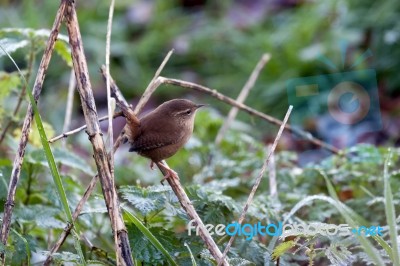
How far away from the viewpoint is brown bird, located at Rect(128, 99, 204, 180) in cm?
269

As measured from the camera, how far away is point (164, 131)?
2.76 m

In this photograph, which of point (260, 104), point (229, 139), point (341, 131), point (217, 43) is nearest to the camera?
point (229, 139)

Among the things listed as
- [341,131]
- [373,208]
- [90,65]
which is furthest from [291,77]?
[373,208]

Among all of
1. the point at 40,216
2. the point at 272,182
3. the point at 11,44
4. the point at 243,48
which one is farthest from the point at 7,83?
the point at 243,48

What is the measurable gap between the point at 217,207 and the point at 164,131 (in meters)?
0.49

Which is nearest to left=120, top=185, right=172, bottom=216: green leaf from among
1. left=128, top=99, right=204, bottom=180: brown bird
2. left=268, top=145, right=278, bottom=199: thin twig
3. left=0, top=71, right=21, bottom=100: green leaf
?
left=128, top=99, right=204, bottom=180: brown bird

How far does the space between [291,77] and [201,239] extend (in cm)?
337

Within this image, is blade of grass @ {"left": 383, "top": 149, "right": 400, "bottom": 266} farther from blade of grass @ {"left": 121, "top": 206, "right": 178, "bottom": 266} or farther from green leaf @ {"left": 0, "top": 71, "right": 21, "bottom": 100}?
green leaf @ {"left": 0, "top": 71, "right": 21, "bottom": 100}

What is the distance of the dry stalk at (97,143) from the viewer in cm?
208

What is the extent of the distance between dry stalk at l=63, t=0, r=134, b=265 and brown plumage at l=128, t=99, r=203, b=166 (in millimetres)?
524

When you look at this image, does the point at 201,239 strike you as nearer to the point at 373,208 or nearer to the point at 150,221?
the point at 150,221

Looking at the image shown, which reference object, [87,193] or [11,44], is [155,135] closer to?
[87,193]

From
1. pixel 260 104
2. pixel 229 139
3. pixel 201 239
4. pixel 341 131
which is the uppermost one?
pixel 260 104

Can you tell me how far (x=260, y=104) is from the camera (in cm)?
549
